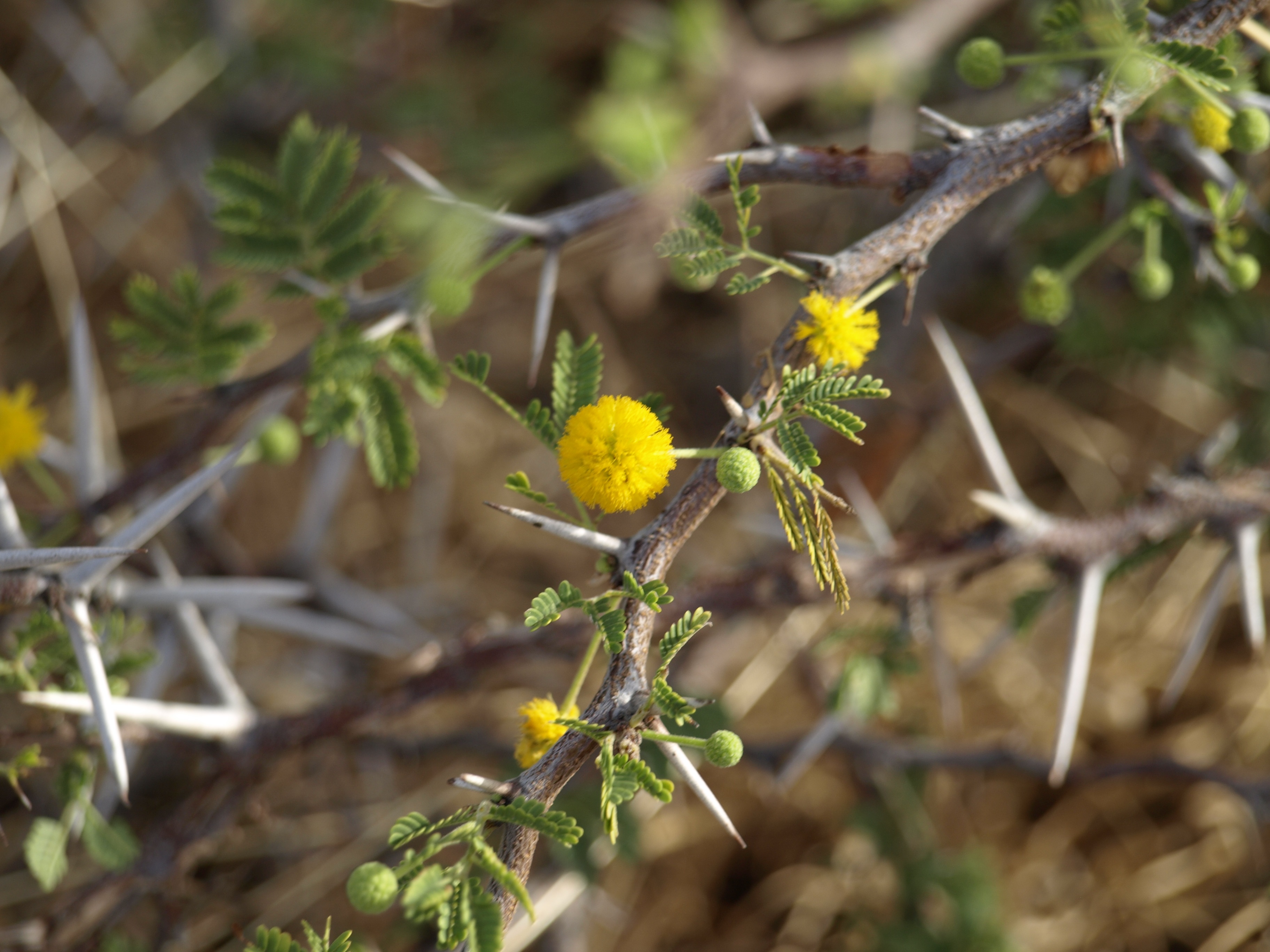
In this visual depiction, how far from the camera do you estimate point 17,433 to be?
2047mm

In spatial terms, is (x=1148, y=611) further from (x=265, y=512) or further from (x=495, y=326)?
→ (x=265, y=512)

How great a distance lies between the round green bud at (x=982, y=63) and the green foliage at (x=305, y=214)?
1.23m

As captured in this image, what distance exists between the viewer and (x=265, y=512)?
3.85 meters

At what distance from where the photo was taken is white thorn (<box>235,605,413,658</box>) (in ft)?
7.81

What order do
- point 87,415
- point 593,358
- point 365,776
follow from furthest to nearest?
point 365,776
point 87,415
point 593,358

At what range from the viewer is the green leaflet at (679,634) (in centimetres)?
117

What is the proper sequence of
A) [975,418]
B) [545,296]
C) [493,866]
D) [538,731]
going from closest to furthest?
[493,866] < [538,731] < [545,296] < [975,418]

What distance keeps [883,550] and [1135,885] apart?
2052 mm

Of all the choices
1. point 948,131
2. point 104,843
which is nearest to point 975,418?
point 948,131

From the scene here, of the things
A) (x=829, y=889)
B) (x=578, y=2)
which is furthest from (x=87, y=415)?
(x=578, y=2)

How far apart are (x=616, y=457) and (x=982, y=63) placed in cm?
113

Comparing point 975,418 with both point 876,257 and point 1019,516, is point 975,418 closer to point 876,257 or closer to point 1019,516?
point 1019,516

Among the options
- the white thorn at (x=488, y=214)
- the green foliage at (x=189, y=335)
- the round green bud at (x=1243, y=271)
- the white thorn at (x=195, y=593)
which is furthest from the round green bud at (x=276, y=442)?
the round green bud at (x=1243, y=271)

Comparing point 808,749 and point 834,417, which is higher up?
point 834,417
